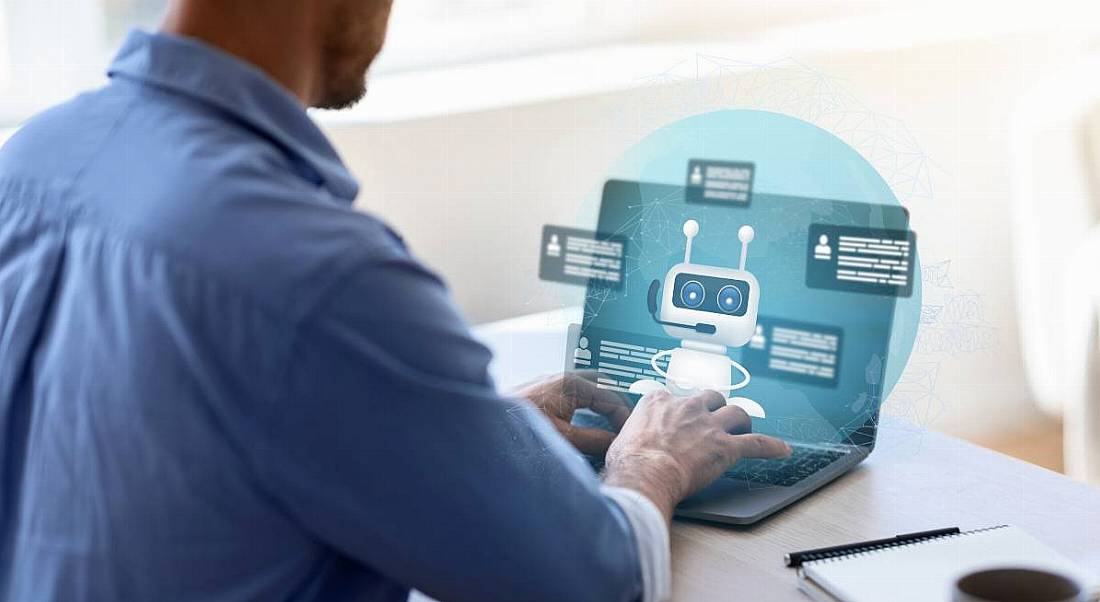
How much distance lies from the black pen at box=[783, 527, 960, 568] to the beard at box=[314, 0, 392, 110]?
510mm

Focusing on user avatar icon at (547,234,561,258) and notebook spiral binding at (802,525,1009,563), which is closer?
notebook spiral binding at (802,525,1009,563)

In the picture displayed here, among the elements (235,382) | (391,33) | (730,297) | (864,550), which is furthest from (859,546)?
(391,33)

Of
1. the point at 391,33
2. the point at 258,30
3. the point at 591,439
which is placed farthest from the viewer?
the point at 391,33

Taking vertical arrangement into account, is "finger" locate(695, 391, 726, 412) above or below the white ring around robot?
below

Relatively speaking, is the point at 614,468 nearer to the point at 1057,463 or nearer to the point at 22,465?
the point at 22,465

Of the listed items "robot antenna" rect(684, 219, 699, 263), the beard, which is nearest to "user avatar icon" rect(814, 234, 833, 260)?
"robot antenna" rect(684, 219, 699, 263)

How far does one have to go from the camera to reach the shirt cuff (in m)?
0.89

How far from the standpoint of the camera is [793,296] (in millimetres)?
992

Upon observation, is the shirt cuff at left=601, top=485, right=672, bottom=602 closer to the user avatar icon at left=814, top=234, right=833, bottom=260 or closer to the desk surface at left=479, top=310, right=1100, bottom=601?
the desk surface at left=479, top=310, right=1100, bottom=601

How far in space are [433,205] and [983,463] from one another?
1.05 metres

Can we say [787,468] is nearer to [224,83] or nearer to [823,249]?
[823,249]

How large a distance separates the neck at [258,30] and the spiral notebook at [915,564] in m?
0.54

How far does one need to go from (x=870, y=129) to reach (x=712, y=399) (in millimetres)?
261

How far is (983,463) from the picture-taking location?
3.78ft
